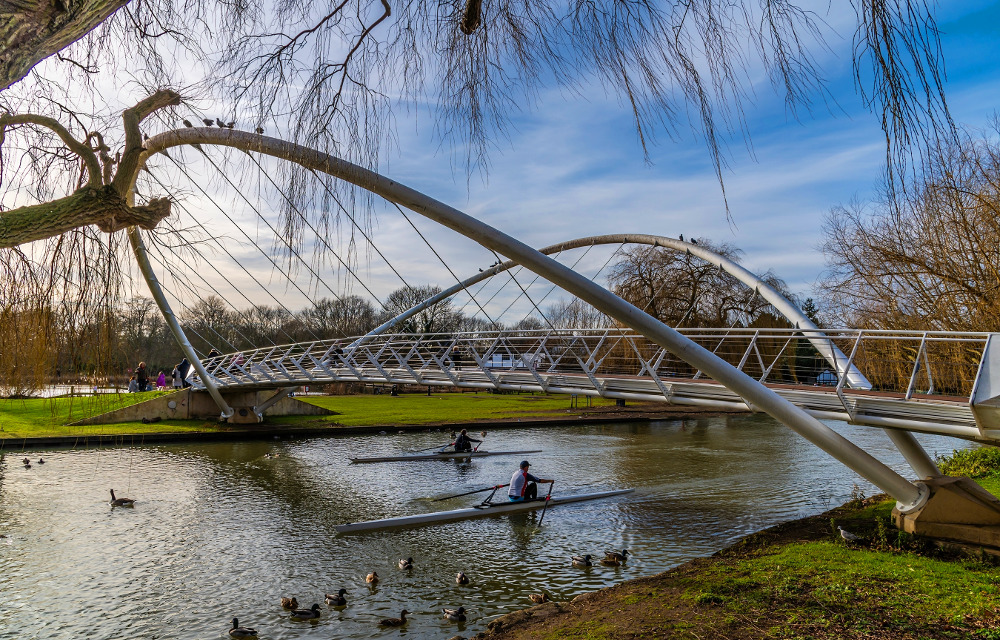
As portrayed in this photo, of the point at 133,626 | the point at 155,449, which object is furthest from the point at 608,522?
the point at 155,449

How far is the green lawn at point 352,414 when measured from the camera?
2142 cm

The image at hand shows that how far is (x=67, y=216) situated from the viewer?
320cm

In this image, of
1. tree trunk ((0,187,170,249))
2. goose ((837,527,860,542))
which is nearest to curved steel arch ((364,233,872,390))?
goose ((837,527,860,542))

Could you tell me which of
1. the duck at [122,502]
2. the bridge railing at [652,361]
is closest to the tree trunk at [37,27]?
the bridge railing at [652,361]

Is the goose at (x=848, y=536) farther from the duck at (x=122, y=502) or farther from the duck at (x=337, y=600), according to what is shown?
the duck at (x=122, y=502)

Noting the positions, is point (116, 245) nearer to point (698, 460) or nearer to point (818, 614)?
point (818, 614)

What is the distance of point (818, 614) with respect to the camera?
7.09 meters

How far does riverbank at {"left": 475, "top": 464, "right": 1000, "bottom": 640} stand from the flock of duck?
25.0 inches

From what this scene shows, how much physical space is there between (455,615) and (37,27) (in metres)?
7.65

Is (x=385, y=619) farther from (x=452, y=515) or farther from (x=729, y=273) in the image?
(x=729, y=273)

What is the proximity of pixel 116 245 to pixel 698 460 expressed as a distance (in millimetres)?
19900

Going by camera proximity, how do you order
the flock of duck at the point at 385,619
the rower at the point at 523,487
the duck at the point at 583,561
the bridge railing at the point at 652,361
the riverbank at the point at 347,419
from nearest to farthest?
1. the flock of duck at the point at 385,619
2. the duck at the point at 583,561
3. the bridge railing at the point at 652,361
4. the rower at the point at 523,487
5. the riverbank at the point at 347,419

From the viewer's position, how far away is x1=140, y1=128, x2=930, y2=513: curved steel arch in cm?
375

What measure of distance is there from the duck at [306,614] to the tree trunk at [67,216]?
20.8 ft
